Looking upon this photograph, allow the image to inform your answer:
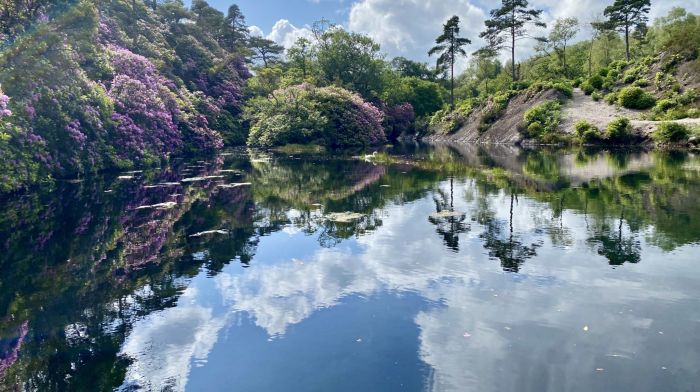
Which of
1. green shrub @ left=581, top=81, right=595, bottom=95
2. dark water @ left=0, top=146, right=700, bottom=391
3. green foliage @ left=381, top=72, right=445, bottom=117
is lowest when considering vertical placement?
dark water @ left=0, top=146, right=700, bottom=391

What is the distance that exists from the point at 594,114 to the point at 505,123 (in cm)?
1221

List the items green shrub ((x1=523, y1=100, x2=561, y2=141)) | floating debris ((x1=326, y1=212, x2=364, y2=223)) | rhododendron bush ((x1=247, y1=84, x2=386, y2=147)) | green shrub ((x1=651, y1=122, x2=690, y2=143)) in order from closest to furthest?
floating debris ((x1=326, y1=212, x2=364, y2=223)), green shrub ((x1=651, y1=122, x2=690, y2=143)), green shrub ((x1=523, y1=100, x2=561, y2=141)), rhododendron bush ((x1=247, y1=84, x2=386, y2=147))

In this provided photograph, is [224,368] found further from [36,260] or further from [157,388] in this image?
[36,260]

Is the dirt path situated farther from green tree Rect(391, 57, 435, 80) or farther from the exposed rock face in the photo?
green tree Rect(391, 57, 435, 80)

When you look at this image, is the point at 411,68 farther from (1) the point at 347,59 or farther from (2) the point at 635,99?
(2) the point at 635,99

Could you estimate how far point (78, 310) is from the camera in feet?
29.1

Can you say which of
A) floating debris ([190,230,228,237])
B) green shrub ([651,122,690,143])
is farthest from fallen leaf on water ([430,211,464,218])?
green shrub ([651,122,690,143])

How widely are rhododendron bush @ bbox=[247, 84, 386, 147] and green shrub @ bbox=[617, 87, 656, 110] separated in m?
28.7

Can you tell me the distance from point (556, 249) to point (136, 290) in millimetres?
9713

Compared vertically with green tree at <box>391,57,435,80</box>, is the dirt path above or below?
below

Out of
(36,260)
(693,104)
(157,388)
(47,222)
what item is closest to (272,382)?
(157,388)

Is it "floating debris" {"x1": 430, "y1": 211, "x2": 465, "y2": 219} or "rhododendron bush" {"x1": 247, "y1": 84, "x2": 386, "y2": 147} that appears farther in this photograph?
"rhododendron bush" {"x1": 247, "y1": 84, "x2": 386, "y2": 147}

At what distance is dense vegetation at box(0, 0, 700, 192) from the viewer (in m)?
26.2

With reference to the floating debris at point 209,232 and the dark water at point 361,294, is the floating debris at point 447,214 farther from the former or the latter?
the floating debris at point 209,232
